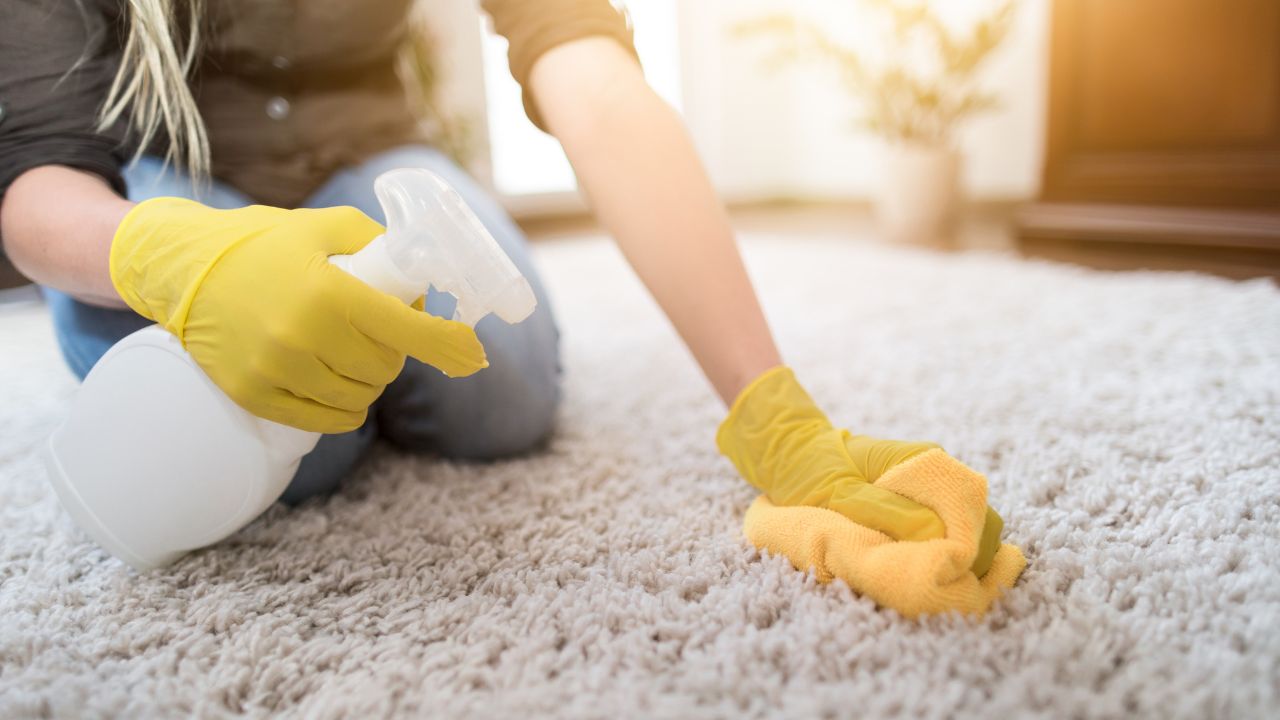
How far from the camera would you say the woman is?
410mm

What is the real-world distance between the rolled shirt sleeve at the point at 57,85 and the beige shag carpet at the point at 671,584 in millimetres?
232

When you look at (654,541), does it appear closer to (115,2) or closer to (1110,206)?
(115,2)

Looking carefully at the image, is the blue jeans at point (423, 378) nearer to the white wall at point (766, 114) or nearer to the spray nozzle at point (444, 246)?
the spray nozzle at point (444, 246)

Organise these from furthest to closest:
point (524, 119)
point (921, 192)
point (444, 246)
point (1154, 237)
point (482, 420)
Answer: point (524, 119), point (921, 192), point (1154, 237), point (482, 420), point (444, 246)

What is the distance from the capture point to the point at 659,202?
0.58 metres

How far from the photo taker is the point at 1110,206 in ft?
5.27

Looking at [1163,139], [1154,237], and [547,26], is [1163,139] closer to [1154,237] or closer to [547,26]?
[1154,237]

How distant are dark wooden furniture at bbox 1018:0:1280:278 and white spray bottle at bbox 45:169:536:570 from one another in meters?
1.35

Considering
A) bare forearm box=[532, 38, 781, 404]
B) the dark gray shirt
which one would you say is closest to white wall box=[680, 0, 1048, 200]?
the dark gray shirt

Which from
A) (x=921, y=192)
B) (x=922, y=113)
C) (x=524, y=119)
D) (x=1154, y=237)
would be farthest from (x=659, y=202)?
(x=524, y=119)

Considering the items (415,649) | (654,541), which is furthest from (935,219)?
(415,649)

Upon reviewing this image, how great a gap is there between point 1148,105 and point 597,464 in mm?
1462

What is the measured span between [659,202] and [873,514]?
0.27 m

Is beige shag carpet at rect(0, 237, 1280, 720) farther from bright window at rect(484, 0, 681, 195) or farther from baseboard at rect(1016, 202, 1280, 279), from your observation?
bright window at rect(484, 0, 681, 195)
